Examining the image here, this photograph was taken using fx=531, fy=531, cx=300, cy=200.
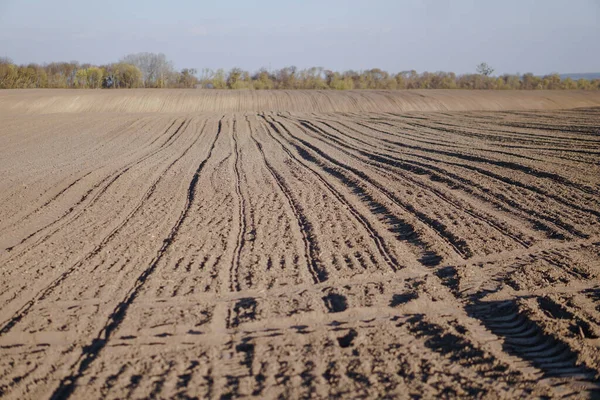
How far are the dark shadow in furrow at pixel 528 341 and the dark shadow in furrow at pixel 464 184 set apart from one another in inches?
114

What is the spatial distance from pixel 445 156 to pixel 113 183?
29.2ft

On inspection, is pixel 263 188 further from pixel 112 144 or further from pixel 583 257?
pixel 112 144

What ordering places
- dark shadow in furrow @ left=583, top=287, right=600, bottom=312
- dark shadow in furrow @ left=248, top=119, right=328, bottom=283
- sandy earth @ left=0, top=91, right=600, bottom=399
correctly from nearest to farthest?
1. sandy earth @ left=0, top=91, right=600, bottom=399
2. dark shadow in furrow @ left=583, top=287, right=600, bottom=312
3. dark shadow in furrow @ left=248, top=119, right=328, bottom=283

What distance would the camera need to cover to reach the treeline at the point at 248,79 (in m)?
68.6

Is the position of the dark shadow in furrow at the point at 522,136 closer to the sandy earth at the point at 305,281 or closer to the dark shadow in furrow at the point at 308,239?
the sandy earth at the point at 305,281

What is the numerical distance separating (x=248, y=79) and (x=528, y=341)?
7639 cm

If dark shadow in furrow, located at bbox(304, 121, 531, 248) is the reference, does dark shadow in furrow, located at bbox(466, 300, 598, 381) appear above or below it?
below

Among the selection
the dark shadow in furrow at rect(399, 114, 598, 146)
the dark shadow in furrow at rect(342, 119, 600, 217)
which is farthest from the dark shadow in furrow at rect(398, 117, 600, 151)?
the dark shadow in furrow at rect(342, 119, 600, 217)

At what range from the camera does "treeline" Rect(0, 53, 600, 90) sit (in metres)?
68.6

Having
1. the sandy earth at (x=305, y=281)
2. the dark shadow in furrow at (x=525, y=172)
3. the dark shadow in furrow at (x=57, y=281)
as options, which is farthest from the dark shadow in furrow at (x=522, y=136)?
the dark shadow in furrow at (x=57, y=281)

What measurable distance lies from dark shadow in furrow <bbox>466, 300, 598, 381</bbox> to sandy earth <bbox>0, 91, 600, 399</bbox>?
2 cm

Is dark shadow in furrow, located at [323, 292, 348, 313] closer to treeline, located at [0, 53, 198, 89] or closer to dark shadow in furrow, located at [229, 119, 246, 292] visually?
dark shadow in furrow, located at [229, 119, 246, 292]

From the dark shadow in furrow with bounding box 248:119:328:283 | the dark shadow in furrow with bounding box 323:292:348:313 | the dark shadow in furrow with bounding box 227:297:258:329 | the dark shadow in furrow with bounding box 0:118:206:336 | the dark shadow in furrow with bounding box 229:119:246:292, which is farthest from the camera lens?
the dark shadow in furrow with bounding box 248:119:328:283

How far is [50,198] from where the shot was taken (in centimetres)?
1064
